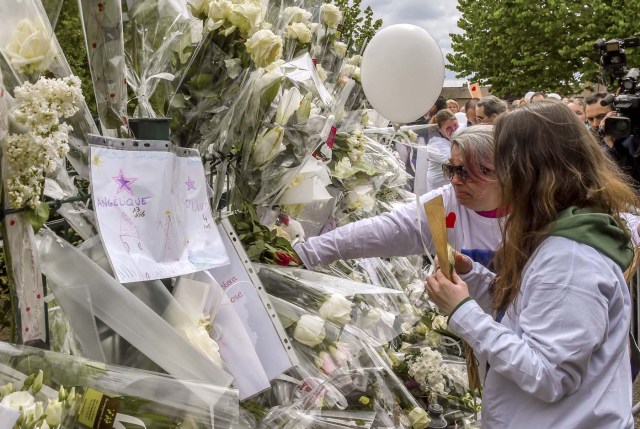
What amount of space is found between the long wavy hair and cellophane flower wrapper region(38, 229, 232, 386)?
0.79 meters

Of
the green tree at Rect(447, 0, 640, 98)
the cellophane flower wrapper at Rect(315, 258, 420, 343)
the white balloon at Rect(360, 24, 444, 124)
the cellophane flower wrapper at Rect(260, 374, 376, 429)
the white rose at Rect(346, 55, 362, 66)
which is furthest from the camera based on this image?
the green tree at Rect(447, 0, 640, 98)

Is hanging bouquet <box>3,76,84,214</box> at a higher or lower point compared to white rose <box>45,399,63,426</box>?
higher

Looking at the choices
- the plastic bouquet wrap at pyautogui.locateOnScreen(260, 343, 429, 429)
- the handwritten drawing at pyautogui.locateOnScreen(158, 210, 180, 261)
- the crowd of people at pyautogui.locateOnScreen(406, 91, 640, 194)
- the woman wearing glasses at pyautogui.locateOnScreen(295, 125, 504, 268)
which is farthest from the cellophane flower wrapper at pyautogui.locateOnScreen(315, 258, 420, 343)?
the crowd of people at pyautogui.locateOnScreen(406, 91, 640, 194)

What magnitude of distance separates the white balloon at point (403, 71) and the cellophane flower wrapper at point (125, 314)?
1.32 m

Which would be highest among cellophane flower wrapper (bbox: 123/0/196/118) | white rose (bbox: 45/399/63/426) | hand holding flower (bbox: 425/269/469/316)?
cellophane flower wrapper (bbox: 123/0/196/118)

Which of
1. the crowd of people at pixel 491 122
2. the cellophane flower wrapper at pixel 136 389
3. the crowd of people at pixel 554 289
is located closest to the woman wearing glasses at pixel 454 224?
the crowd of people at pixel 554 289

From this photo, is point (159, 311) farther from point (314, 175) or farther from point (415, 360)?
point (415, 360)

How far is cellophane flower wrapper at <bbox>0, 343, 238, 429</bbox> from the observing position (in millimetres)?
1046

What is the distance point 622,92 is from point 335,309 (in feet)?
15.9

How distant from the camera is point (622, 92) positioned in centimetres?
552

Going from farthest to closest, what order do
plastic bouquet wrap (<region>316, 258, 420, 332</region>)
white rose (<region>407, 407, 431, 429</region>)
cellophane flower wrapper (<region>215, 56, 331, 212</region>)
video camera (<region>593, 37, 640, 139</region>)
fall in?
video camera (<region>593, 37, 640, 139</region>)
plastic bouquet wrap (<region>316, 258, 420, 332</region>)
white rose (<region>407, 407, 431, 429</region>)
cellophane flower wrapper (<region>215, 56, 331, 212</region>)

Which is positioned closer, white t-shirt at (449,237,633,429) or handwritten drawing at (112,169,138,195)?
handwritten drawing at (112,169,138,195)

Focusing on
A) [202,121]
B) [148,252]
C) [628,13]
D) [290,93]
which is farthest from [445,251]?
[628,13]

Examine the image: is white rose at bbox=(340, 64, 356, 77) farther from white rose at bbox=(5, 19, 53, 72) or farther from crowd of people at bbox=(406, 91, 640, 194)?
white rose at bbox=(5, 19, 53, 72)
